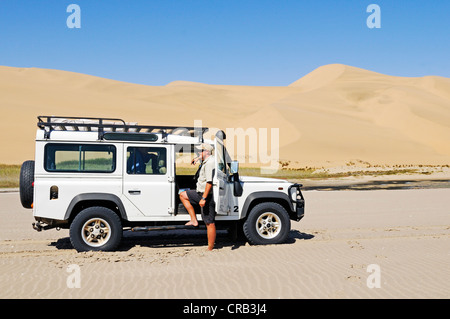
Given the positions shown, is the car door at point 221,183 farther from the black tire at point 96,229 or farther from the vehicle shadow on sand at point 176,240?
the black tire at point 96,229

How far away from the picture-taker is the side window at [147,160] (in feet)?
→ 29.6

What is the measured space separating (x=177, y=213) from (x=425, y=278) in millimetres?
4374

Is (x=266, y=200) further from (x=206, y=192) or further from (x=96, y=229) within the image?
(x=96, y=229)

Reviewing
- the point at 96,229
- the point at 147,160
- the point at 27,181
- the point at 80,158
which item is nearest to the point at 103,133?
the point at 80,158

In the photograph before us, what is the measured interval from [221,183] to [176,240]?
2135 mm

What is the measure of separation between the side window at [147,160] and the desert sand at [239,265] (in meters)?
1.47

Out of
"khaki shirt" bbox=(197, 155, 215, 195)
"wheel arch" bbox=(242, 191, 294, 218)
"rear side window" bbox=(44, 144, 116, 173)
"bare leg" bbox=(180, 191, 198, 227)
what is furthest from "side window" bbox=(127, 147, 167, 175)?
"wheel arch" bbox=(242, 191, 294, 218)

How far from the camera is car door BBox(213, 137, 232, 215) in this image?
29.2ft

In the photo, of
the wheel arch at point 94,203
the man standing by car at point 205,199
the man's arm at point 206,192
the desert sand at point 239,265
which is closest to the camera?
the desert sand at point 239,265

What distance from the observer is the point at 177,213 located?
9.26 meters

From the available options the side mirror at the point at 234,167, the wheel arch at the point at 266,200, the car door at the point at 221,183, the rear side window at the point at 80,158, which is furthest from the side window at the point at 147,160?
the wheel arch at the point at 266,200

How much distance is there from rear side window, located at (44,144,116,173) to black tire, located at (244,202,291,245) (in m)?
2.77

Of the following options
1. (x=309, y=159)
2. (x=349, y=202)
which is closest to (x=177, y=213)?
(x=349, y=202)
